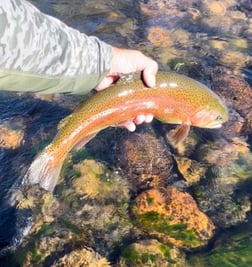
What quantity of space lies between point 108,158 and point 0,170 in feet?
3.84

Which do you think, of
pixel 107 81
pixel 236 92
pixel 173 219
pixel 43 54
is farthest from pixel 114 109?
pixel 236 92

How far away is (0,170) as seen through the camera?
16.4 feet

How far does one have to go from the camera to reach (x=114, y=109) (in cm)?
372

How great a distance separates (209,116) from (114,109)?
36.6 inches

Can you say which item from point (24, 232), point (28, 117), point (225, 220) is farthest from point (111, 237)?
point (28, 117)

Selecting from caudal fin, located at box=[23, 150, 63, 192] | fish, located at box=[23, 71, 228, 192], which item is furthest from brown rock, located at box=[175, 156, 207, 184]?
caudal fin, located at box=[23, 150, 63, 192]

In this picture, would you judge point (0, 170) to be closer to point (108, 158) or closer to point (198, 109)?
point (108, 158)

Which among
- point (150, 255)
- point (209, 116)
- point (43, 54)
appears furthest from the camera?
point (209, 116)

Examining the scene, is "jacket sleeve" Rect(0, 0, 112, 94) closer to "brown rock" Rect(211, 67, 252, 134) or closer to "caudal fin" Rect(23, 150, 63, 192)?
"caudal fin" Rect(23, 150, 63, 192)

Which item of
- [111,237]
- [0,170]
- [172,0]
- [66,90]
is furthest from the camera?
[172,0]

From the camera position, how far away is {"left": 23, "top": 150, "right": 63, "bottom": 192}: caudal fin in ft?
11.9

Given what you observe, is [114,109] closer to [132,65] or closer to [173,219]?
[132,65]

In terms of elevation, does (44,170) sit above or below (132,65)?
below

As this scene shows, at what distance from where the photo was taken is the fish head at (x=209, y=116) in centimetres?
406
